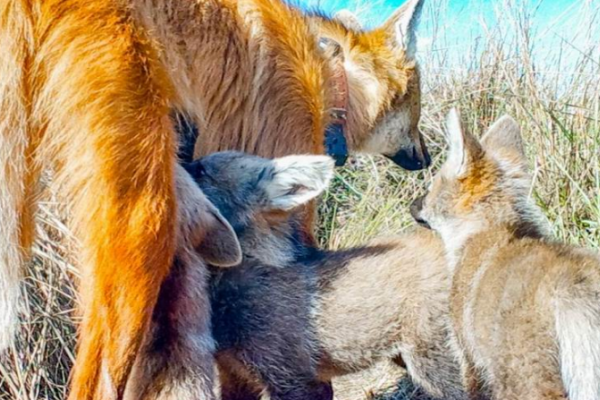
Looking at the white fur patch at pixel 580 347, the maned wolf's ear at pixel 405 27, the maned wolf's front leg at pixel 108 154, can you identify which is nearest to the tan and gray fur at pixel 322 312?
the white fur patch at pixel 580 347

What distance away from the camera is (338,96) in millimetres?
4836

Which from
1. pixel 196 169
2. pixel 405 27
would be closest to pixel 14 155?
pixel 196 169

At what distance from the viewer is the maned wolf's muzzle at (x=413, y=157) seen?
561 centimetres

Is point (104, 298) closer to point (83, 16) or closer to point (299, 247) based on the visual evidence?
point (83, 16)

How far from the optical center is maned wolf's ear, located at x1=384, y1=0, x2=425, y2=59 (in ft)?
16.6

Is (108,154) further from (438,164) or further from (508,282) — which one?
(438,164)

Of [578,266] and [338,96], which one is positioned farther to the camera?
[338,96]

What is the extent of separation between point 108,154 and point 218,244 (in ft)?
2.73

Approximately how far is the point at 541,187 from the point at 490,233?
1.84 meters

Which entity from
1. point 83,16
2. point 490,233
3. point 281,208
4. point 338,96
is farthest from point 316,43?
point 83,16

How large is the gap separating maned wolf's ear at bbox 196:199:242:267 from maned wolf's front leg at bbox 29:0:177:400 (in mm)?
569

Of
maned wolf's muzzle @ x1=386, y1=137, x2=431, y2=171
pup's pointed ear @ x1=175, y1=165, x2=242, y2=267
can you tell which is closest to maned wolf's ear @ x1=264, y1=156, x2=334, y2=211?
pup's pointed ear @ x1=175, y1=165, x2=242, y2=267

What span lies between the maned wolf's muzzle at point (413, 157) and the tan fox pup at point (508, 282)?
1469 mm

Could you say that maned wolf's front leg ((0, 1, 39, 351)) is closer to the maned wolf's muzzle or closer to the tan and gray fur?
the tan and gray fur
